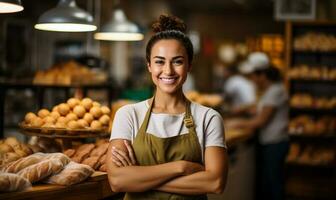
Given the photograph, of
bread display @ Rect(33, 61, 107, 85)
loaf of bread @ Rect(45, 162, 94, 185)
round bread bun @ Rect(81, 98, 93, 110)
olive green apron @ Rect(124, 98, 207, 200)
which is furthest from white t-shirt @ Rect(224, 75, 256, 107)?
olive green apron @ Rect(124, 98, 207, 200)

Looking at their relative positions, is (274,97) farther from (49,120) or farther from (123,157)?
→ (123,157)

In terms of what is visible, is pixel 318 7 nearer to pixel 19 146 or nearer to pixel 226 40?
pixel 19 146

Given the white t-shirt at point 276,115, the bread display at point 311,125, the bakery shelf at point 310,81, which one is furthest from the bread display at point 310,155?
the white t-shirt at point 276,115

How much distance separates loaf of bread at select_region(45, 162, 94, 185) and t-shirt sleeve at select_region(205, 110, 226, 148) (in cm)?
80

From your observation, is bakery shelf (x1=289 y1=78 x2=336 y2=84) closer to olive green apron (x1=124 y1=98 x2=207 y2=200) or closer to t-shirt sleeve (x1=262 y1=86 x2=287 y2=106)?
t-shirt sleeve (x1=262 y1=86 x2=287 y2=106)

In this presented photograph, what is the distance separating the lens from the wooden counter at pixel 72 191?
9.25ft

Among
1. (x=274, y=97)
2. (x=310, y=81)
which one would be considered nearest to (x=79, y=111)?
(x=274, y=97)

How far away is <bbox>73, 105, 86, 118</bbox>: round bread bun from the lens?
4.09m

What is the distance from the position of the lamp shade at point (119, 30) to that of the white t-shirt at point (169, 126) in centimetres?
233

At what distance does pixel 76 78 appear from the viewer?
5629 mm

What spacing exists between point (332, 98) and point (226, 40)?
7.69m

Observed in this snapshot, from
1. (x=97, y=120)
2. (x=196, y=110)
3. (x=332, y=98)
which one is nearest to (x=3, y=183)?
(x=196, y=110)

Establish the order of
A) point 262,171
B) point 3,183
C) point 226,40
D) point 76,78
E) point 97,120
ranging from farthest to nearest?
1. point 226,40
2. point 262,171
3. point 76,78
4. point 97,120
5. point 3,183

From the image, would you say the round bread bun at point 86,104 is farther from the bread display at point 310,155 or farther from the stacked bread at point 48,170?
the bread display at point 310,155
